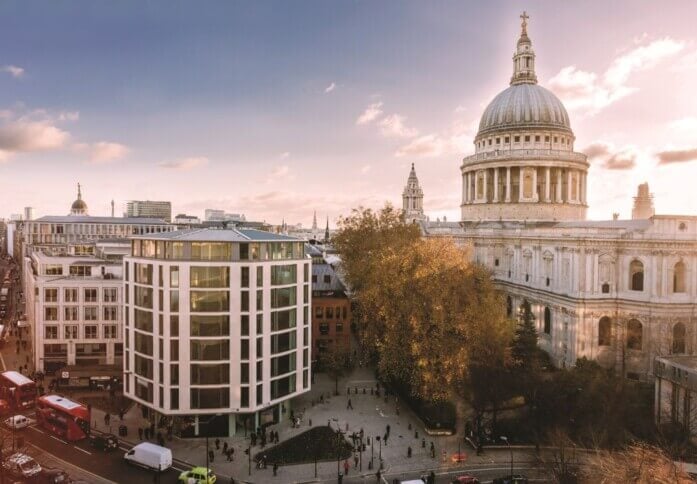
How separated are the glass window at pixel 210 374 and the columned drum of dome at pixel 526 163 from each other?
2418 inches

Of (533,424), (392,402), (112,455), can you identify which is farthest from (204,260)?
(533,424)

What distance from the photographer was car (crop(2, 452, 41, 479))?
112ft

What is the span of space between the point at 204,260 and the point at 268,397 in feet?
42.0

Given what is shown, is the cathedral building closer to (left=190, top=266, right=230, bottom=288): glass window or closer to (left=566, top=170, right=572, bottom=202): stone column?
(left=566, top=170, right=572, bottom=202): stone column

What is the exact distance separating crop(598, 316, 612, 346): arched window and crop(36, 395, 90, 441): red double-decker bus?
168 ft

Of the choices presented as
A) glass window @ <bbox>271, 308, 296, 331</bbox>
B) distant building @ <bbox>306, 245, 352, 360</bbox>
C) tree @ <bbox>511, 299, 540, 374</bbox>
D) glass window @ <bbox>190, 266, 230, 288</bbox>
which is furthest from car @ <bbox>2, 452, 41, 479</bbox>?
tree @ <bbox>511, 299, 540, 374</bbox>

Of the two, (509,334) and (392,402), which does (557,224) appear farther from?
(392,402)

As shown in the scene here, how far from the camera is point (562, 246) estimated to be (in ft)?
203

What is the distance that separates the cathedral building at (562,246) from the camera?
54.7 m

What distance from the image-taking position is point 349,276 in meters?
71.1

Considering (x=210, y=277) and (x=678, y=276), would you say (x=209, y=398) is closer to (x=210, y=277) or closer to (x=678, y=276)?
(x=210, y=277)

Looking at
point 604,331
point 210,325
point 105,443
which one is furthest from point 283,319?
point 604,331

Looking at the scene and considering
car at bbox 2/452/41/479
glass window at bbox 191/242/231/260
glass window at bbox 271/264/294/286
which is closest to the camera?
car at bbox 2/452/41/479

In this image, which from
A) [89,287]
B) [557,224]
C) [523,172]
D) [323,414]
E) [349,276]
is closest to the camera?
[323,414]
